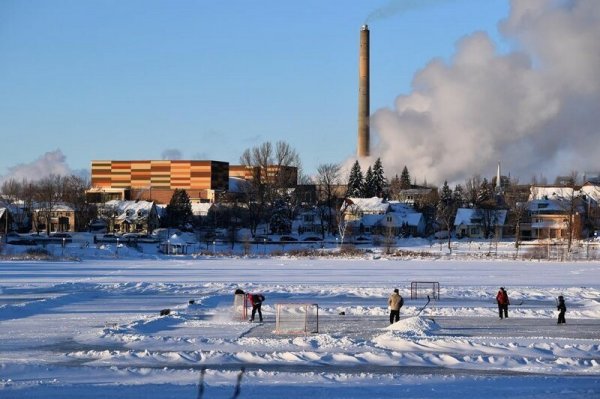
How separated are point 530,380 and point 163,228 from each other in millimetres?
93190

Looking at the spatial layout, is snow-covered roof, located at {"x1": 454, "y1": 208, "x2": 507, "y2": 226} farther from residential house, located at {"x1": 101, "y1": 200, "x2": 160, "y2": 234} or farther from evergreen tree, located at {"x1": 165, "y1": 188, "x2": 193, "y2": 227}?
residential house, located at {"x1": 101, "y1": 200, "x2": 160, "y2": 234}

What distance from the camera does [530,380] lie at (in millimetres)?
17203

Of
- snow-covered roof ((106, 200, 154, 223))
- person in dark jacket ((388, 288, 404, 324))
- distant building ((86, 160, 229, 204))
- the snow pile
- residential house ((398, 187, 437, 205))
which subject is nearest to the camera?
the snow pile

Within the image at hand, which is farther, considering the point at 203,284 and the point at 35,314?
the point at 203,284

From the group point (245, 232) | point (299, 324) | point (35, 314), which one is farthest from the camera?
point (245, 232)

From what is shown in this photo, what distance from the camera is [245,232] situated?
102 metres

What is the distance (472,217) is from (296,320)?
276ft

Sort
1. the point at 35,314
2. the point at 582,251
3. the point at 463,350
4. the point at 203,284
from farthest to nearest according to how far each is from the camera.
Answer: the point at 582,251 < the point at 203,284 < the point at 35,314 < the point at 463,350

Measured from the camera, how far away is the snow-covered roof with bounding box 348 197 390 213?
10969 cm

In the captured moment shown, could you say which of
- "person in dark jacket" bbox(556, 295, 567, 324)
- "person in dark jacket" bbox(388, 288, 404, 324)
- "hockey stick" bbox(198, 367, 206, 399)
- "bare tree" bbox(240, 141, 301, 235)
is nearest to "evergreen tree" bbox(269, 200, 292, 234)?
"bare tree" bbox(240, 141, 301, 235)

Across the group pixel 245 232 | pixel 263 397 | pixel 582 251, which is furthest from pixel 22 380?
pixel 245 232

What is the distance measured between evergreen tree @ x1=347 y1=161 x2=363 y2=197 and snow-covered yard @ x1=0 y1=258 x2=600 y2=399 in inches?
3225

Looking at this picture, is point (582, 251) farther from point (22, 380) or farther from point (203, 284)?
point (22, 380)

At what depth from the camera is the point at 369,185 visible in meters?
126
